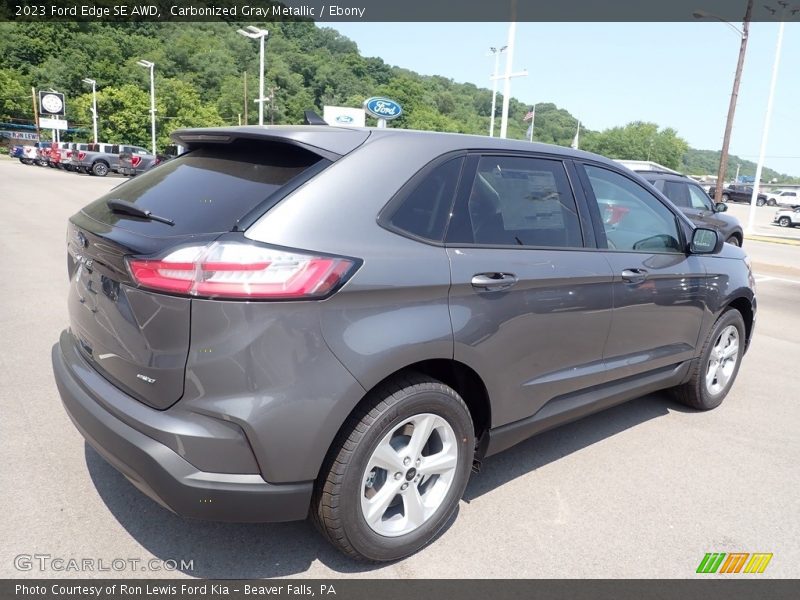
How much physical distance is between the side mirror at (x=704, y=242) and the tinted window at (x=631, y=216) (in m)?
0.13

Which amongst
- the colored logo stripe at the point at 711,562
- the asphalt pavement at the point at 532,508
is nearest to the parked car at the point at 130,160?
the asphalt pavement at the point at 532,508

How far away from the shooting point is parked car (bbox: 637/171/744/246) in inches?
453

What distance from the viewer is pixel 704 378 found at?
4.38 metres

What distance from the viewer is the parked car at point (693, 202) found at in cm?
1150

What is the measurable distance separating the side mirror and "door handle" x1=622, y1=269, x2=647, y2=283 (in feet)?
2.22

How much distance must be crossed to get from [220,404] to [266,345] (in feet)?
0.84

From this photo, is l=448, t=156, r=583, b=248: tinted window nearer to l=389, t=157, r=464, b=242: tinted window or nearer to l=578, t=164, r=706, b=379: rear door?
l=389, t=157, r=464, b=242: tinted window

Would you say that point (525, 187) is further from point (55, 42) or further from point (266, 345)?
point (55, 42)

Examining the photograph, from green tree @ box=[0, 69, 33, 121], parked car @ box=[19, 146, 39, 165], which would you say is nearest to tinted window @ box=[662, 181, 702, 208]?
parked car @ box=[19, 146, 39, 165]

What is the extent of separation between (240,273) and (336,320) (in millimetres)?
372

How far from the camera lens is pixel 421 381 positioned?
2.50 metres

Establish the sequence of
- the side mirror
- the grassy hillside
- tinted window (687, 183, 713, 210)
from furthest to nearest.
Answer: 1. the grassy hillside
2. tinted window (687, 183, 713, 210)
3. the side mirror

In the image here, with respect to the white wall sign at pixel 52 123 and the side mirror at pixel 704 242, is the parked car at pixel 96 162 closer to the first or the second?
the white wall sign at pixel 52 123

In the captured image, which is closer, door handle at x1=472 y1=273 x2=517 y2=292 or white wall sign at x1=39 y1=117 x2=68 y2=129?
door handle at x1=472 y1=273 x2=517 y2=292
